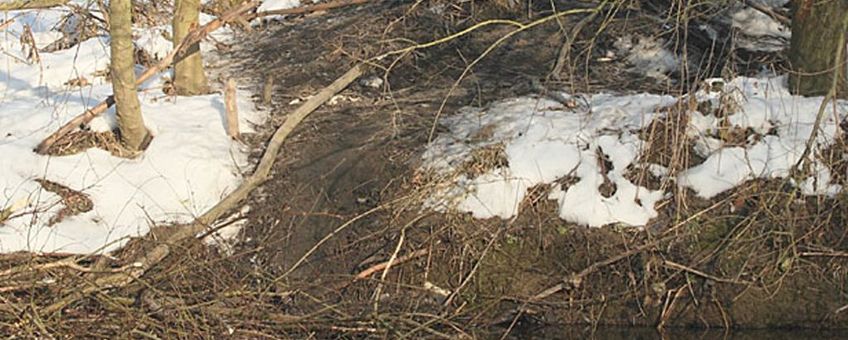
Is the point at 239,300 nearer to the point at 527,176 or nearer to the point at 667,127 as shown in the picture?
the point at 527,176

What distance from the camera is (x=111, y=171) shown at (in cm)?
927

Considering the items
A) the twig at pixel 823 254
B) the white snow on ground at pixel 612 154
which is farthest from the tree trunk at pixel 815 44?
the twig at pixel 823 254

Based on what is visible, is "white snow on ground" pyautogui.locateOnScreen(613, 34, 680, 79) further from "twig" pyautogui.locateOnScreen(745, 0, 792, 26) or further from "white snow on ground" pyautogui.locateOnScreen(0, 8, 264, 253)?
"white snow on ground" pyautogui.locateOnScreen(0, 8, 264, 253)

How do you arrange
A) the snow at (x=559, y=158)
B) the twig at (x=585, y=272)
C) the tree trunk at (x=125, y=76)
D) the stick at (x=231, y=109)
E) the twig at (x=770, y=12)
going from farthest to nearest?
the twig at (x=770, y=12), the stick at (x=231, y=109), the tree trunk at (x=125, y=76), the snow at (x=559, y=158), the twig at (x=585, y=272)

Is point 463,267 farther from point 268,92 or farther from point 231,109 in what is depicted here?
point 268,92

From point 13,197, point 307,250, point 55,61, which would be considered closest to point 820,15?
point 307,250

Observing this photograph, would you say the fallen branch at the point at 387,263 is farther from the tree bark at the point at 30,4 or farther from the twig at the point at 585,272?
the tree bark at the point at 30,4

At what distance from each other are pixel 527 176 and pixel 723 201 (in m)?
1.61

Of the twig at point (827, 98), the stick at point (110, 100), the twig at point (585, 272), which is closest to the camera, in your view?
the twig at point (827, 98)

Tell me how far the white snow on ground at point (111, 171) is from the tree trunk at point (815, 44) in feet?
17.1

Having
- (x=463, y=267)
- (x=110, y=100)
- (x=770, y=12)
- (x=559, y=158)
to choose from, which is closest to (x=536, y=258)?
(x=463, y=267)

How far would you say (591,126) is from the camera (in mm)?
9430

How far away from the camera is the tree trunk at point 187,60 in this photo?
1138 centimetres

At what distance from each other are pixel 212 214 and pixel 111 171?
125 centimetres
